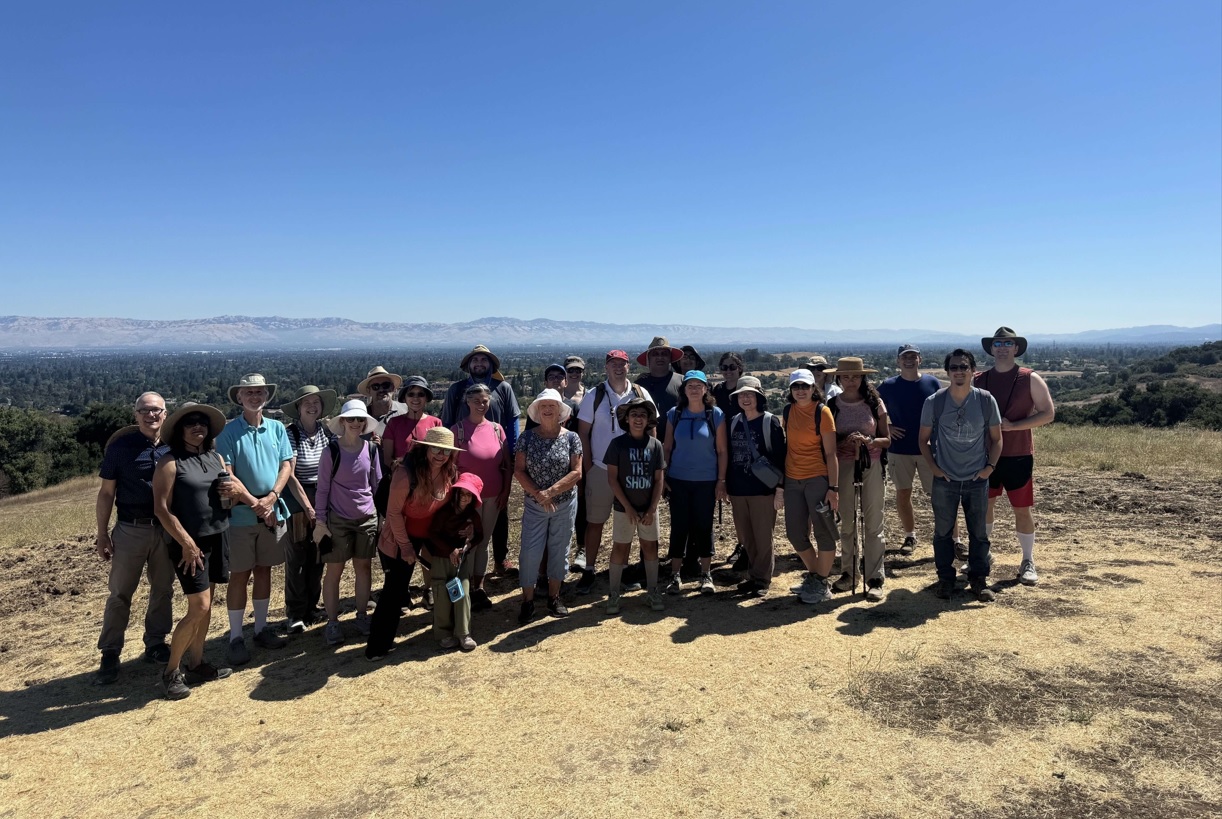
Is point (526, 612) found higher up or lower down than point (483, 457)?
lower down

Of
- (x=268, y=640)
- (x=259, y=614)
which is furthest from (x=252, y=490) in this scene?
(x=268, y=640)

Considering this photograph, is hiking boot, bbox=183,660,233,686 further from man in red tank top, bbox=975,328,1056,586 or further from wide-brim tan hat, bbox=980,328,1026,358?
wide-brim tan hat, bbox=980,328,1026,358

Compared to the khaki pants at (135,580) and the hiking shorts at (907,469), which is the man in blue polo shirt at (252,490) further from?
the hiking shorts at (907,469)

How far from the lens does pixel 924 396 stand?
719 centimetres

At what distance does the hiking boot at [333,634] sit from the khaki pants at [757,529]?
149 inches

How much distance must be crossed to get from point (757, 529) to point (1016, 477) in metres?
2.62

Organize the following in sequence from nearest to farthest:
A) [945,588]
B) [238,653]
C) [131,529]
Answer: [131,529] < [238,653] < [945,588]

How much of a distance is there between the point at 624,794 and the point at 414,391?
3819 millimetres

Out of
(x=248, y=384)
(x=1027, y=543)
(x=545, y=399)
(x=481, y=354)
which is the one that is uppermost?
(x=481, y=354)

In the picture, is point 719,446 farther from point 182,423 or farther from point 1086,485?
point 1086,485

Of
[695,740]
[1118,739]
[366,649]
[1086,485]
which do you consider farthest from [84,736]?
[1086,485]

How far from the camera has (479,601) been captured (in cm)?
629

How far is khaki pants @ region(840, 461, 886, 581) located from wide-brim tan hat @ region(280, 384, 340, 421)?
4968mm

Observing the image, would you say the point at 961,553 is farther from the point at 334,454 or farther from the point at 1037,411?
the point at 334,454
